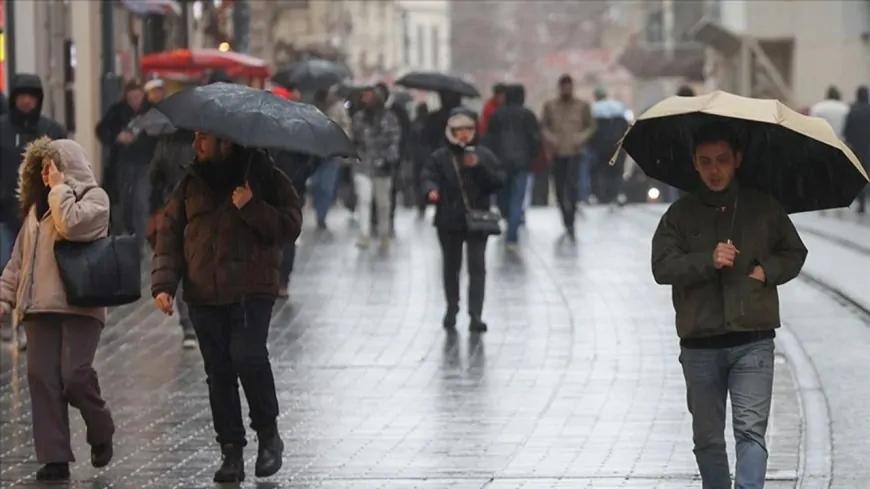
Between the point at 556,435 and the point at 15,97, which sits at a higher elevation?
the point at 15,97

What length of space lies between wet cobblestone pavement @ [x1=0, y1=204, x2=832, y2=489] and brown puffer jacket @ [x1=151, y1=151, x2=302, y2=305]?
0.93 meters

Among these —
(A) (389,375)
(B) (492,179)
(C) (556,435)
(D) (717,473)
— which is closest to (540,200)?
(B) (492,179)

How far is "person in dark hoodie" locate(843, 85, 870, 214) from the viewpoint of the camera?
91.1ft

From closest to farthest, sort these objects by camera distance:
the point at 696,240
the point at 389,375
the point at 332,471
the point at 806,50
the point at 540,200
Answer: the point at 696,240 < the point at 332,471 < the point at 389,375 < the point at 540,200 < the point at 806,50

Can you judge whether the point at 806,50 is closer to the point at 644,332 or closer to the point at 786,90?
the point at 786,90

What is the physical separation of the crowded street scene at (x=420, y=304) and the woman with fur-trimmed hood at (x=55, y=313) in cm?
1

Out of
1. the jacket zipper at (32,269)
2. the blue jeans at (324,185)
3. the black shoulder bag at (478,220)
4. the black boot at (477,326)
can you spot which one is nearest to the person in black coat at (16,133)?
the black shoulder bag at (478,220)

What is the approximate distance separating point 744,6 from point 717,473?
1511 inches

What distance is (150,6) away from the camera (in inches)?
1193

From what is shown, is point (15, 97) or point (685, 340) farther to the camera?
point (15, 97)

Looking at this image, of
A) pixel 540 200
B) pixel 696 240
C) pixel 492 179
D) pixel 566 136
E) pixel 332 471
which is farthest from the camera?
pixel 540 200

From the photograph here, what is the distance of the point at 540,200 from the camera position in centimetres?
3531

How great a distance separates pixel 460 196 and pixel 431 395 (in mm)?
3243

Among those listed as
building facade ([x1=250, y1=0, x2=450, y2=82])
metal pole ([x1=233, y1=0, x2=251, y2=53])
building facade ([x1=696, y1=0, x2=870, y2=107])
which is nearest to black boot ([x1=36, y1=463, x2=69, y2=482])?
metal pole ([x1=233, y1=0, x2=251, y2=53])
